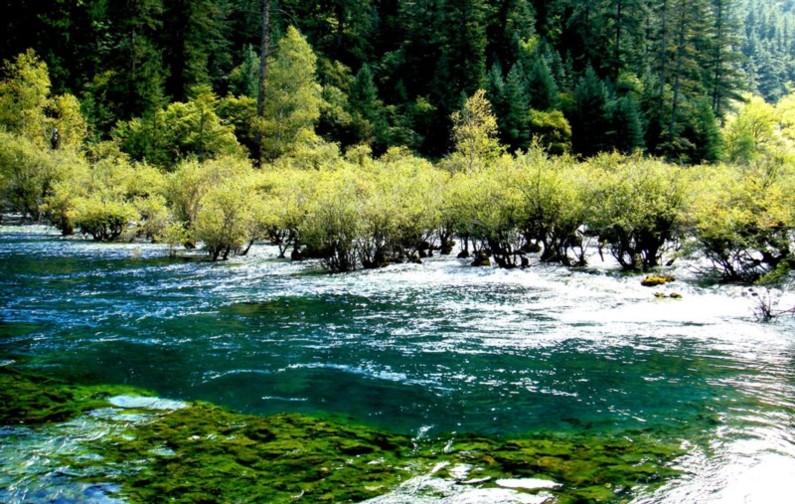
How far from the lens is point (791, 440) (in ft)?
25.2

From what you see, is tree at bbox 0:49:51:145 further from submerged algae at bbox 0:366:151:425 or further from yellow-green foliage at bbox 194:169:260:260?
submerged algae at bbox 0:366:151:425

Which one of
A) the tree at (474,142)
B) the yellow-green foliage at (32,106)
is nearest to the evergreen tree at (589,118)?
the tree at (474,142)

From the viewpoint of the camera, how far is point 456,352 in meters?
12.4

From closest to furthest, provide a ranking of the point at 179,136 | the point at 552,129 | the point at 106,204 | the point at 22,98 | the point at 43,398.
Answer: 1. the point at 43,398
2. the point at 106,204
3. the point at 22,98
4. the point at 179,136
5. the point at 552,129

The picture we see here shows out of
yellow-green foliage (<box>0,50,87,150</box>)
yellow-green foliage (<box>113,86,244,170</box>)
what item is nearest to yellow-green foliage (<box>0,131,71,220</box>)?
yellow-green foliage (<box>0,50,87,150</box>)

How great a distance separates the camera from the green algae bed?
6.20m

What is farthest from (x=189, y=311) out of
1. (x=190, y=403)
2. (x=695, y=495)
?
(x=695, y=495)

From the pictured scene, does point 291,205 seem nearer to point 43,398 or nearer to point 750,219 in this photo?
point 750,219

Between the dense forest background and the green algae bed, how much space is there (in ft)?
165

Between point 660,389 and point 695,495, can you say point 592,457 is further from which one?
point 660,389

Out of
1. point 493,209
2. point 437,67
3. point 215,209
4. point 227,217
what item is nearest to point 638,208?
point 493,209

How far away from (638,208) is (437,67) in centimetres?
6090

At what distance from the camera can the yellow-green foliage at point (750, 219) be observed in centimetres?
1828

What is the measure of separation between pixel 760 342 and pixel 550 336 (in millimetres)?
4583
